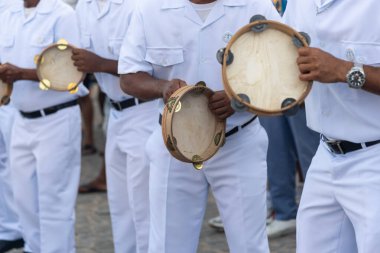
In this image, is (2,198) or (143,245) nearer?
(143,245)

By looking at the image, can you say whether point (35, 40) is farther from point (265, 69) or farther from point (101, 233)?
point (265, 69)

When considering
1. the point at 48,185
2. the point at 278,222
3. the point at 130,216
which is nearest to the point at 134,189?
the point at 130,216

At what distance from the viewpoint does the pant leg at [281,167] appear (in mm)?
6543

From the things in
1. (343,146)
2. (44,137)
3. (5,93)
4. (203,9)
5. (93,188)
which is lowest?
(93,188)

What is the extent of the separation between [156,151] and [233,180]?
423 millimetres

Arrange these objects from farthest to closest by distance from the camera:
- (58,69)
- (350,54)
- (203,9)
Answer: (58,69) → (203,9) → (350,54)

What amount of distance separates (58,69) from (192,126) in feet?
5.56

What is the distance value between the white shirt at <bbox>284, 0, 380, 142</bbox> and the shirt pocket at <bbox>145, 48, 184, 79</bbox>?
2.42ft

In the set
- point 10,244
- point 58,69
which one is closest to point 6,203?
point 10,244

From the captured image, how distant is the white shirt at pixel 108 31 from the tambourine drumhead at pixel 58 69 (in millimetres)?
150

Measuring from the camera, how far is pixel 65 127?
5652 mm

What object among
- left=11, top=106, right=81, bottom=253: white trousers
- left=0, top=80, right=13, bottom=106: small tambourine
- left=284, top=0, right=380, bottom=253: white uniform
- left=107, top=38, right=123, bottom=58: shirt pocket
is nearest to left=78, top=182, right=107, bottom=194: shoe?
left=11, top=106, right=81, bottom=253: white trousers

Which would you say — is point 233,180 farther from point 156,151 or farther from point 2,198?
point 2,198

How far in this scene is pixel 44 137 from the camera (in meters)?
5.60
